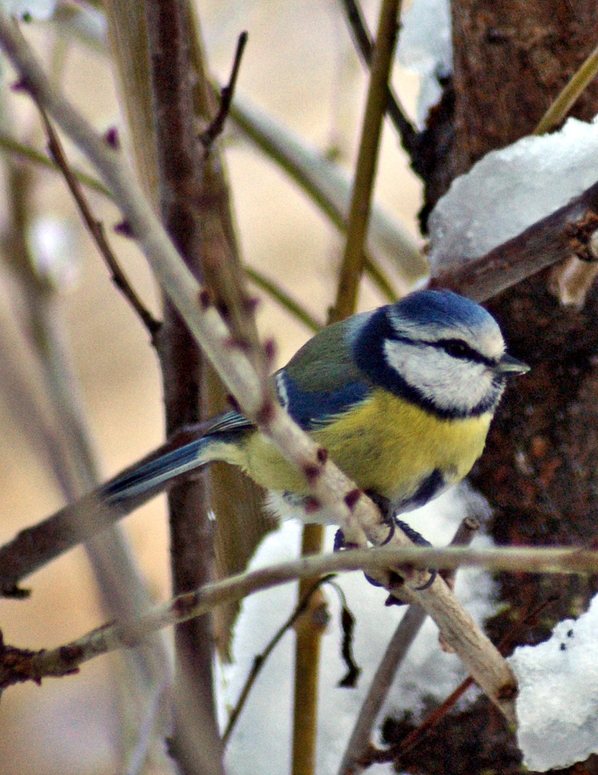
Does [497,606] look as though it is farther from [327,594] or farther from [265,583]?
[265,583]

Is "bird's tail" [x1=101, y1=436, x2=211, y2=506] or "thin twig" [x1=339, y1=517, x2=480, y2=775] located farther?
"bird's tail" [x1=101, y1=436, x2=211, y2=506]

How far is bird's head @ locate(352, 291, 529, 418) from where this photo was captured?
81cm

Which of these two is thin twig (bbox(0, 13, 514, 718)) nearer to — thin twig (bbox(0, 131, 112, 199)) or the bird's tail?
the bird's tail

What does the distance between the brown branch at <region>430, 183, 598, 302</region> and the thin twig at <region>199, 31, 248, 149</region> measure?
280mm

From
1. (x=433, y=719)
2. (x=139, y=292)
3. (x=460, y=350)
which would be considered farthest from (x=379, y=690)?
(x=139, y=292)

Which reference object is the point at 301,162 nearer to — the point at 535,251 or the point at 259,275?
the point at 259,275

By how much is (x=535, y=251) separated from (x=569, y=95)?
180 mm

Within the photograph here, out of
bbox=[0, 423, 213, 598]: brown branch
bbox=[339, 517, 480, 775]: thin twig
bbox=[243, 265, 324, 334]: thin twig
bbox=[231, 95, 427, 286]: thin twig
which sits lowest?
bbox=[339, 517, 480, 775]: thin twig

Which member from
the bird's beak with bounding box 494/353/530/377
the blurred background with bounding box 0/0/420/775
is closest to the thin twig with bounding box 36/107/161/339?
the bird's beak with bounding box 494/353/530/377

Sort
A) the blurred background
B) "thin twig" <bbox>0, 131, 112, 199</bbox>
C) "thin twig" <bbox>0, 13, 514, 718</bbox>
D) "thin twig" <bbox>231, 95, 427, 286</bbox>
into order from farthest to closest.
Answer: the blurred background
"thin twig" <bbox>231, 95, 427, 286</bbox>
"thin twig" <bbox>0, 131, 112, 199</bbox>
"thin twig" <bbox>0, 13, 514, 718</bbox>

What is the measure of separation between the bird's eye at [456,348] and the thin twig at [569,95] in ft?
0.80

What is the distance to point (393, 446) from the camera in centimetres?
84

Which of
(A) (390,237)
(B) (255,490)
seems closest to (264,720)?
(B) (255,490)

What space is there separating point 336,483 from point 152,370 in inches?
135
